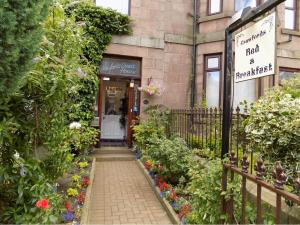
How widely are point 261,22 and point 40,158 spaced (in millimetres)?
3153

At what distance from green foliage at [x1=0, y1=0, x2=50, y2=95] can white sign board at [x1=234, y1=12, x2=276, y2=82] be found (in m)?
2.09

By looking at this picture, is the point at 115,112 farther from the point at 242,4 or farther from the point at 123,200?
the point at 242,4

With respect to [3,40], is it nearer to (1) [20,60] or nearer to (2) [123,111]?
(1) [20,60]

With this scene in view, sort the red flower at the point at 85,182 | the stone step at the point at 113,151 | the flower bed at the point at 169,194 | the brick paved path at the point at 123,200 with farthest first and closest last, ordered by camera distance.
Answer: the stone step at the point at 113,151
the red flower at the point at 85,182
the brick paved path at the point at 123,200
the flower bed at the point at 169,194

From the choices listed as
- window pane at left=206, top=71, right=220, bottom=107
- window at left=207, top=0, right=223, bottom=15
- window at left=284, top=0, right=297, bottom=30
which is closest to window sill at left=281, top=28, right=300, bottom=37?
window at left=284, top=0, right=297, bottom=30

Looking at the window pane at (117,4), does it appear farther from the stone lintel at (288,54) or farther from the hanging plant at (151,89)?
the stone lintel at (288,54)

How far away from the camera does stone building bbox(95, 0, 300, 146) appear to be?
920 cm

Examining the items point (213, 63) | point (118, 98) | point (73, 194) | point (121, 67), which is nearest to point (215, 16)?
point (213, 63)

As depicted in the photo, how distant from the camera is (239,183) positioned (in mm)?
2904

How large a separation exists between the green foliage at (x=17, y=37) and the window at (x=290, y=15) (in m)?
9.66

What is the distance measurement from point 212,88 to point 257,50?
698cm

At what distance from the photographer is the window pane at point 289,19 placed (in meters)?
9.87

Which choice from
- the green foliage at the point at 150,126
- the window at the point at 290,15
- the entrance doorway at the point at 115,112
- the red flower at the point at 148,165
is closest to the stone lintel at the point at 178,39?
the entrance doorway at the point at 115,112

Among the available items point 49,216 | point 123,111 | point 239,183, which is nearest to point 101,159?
point 123,111
